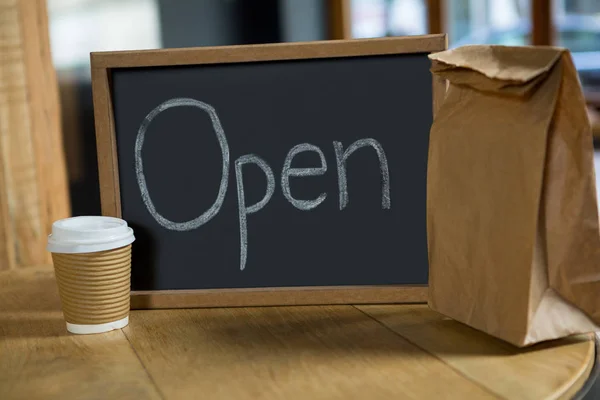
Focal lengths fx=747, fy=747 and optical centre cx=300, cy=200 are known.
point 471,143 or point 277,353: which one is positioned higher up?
point 471,143

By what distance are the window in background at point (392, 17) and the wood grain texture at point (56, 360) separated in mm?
2933

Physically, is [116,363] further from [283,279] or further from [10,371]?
[283,279]

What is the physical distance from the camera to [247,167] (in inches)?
39.3

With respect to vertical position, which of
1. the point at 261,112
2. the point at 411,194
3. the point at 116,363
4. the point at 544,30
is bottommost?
the point at 116,363

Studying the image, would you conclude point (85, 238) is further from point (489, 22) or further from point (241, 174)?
point (489, 22)

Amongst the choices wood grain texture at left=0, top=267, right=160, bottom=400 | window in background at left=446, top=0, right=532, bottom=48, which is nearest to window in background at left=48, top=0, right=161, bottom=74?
wood grain texture at left=0, top=267, right=160, bottom=400

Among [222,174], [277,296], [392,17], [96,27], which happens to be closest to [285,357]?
[277,296]

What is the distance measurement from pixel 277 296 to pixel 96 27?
1101 millimetres

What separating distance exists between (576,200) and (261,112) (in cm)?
42

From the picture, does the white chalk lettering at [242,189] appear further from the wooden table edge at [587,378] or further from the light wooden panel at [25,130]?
the light wooden panel at [25,130]

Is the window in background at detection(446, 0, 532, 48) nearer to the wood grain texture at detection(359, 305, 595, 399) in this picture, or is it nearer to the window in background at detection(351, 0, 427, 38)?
the window in background at detection(351, 0, 427, 38)

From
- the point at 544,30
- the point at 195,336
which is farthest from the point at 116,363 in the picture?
the point at 544,30

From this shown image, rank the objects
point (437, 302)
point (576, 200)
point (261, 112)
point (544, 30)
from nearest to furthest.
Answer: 1. point (576, 200)
2. point (437, 302)
3. point (261, 112)
4. point (544, 30)

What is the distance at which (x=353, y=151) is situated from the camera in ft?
3.22
